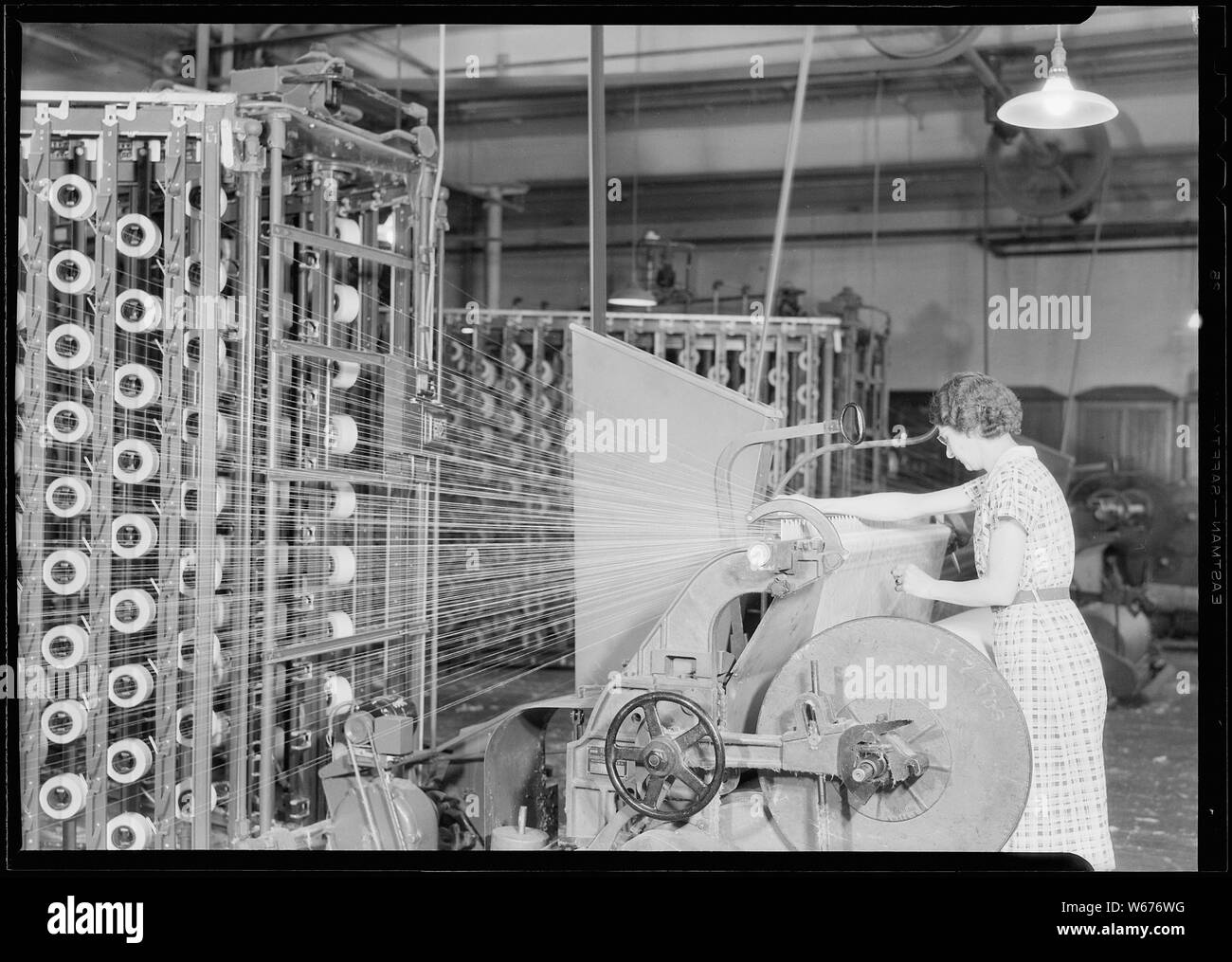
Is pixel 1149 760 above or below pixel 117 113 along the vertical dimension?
below

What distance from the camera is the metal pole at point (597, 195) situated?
11.5ft

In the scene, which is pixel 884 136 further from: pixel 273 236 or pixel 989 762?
pixel 989 762

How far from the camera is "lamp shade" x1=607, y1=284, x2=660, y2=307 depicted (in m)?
8.06

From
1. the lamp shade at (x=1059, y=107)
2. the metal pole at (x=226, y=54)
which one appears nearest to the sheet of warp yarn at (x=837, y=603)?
the lamp shade at (x=1059, y=107)

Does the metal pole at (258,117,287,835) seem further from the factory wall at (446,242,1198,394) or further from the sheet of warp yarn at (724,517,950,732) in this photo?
the factory wall at (446,242,1198,394)

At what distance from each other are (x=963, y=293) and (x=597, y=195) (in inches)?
209

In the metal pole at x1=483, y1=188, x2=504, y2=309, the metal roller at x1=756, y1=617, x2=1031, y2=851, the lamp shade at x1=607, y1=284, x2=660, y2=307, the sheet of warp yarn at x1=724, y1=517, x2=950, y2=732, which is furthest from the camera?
the metal pole at x1=483, y1=188, x2=504, y2=309

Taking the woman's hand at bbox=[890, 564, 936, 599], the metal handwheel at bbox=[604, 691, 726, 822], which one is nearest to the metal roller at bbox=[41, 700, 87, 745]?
the metal handwheel at bbox=[604, 691, 726, 822]

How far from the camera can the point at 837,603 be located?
130 inches

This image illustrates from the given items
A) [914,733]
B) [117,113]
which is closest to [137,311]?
[117,113]

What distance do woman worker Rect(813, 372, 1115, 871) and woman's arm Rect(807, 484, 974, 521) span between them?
9 cm

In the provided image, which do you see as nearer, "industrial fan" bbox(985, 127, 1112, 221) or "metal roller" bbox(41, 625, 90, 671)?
"metal roller" bbox(41, 625, 90, 671)

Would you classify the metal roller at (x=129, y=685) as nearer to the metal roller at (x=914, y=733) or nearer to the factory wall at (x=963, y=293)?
the metal roller at (x=914, y=733)

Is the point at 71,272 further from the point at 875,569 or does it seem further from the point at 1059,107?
the point at 1059,107
